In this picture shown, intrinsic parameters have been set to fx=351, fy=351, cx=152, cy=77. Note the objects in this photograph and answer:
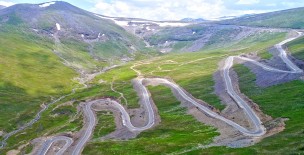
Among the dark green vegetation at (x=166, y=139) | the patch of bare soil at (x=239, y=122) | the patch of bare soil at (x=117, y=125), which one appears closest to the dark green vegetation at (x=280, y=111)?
the patch of bare soil at (x=239, y=122)

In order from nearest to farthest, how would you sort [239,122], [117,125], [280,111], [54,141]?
[239,122] → [280,111] → [54,141] → [117,125]

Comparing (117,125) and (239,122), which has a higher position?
(239,122)

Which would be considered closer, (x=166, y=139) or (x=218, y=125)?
(x=166, y=139)

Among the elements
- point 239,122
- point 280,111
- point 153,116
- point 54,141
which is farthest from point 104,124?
point 280,111

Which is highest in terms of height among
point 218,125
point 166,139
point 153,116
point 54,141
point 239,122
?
point 239,122

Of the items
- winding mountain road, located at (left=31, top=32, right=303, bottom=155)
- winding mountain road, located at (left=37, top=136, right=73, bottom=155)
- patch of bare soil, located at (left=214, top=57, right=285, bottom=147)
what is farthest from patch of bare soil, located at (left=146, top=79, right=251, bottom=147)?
winding mountain road, located at (left=37, top=136, right=73, bottom=155)

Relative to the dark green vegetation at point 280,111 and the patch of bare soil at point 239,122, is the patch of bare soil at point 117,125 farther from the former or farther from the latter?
the dark green vegetation at point 280,111

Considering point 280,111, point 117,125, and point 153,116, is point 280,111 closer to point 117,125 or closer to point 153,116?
point 153,116

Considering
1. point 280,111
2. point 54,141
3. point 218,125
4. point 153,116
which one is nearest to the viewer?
point 280,111

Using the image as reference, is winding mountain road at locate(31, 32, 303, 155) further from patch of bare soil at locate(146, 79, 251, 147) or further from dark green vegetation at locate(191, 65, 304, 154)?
dark green vegetation at locate(191, 65, 304, 154)

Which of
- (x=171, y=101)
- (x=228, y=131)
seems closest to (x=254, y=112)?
(x=228, y=131)
